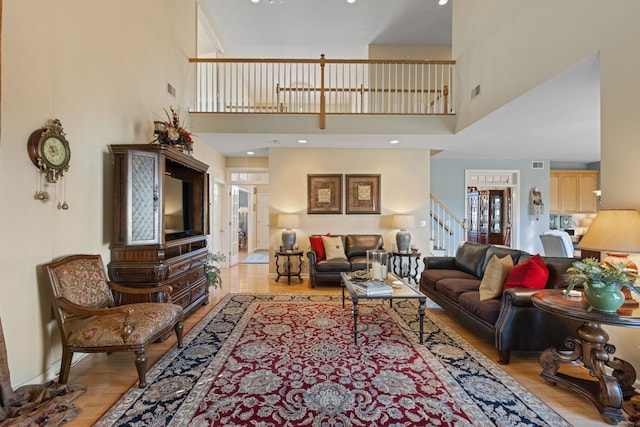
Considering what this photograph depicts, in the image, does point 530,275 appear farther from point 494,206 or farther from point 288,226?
point 494,206

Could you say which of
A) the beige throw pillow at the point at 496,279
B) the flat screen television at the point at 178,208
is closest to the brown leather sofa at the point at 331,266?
the flat screen television at the point at 178,208

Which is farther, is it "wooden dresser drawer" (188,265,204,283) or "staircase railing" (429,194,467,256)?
"staircase railing" (429,194,467,256)

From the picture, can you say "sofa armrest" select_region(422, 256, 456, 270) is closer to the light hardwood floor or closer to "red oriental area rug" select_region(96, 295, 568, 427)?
the light hardwood floor

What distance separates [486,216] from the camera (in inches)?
373

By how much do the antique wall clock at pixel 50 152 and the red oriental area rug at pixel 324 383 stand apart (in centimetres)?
171

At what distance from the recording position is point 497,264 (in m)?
3.01

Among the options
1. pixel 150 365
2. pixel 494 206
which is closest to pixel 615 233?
pixel 150 365

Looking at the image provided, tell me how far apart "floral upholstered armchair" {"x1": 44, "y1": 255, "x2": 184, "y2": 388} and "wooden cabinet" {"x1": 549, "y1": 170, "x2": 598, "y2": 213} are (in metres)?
8.71

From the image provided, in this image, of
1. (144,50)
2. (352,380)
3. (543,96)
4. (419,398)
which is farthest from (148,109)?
(543,96)

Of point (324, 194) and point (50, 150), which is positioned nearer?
point (50, 150)

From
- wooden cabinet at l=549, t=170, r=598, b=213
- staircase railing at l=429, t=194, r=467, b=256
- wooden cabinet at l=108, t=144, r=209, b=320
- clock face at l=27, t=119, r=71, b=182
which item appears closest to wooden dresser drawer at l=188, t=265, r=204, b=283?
wooden cabinet at l=108, t=144, r=209, b=320

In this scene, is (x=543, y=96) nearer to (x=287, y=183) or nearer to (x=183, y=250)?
(x=287, y=183)

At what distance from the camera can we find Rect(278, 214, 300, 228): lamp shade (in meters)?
5.68

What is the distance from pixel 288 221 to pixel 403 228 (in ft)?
7.37
